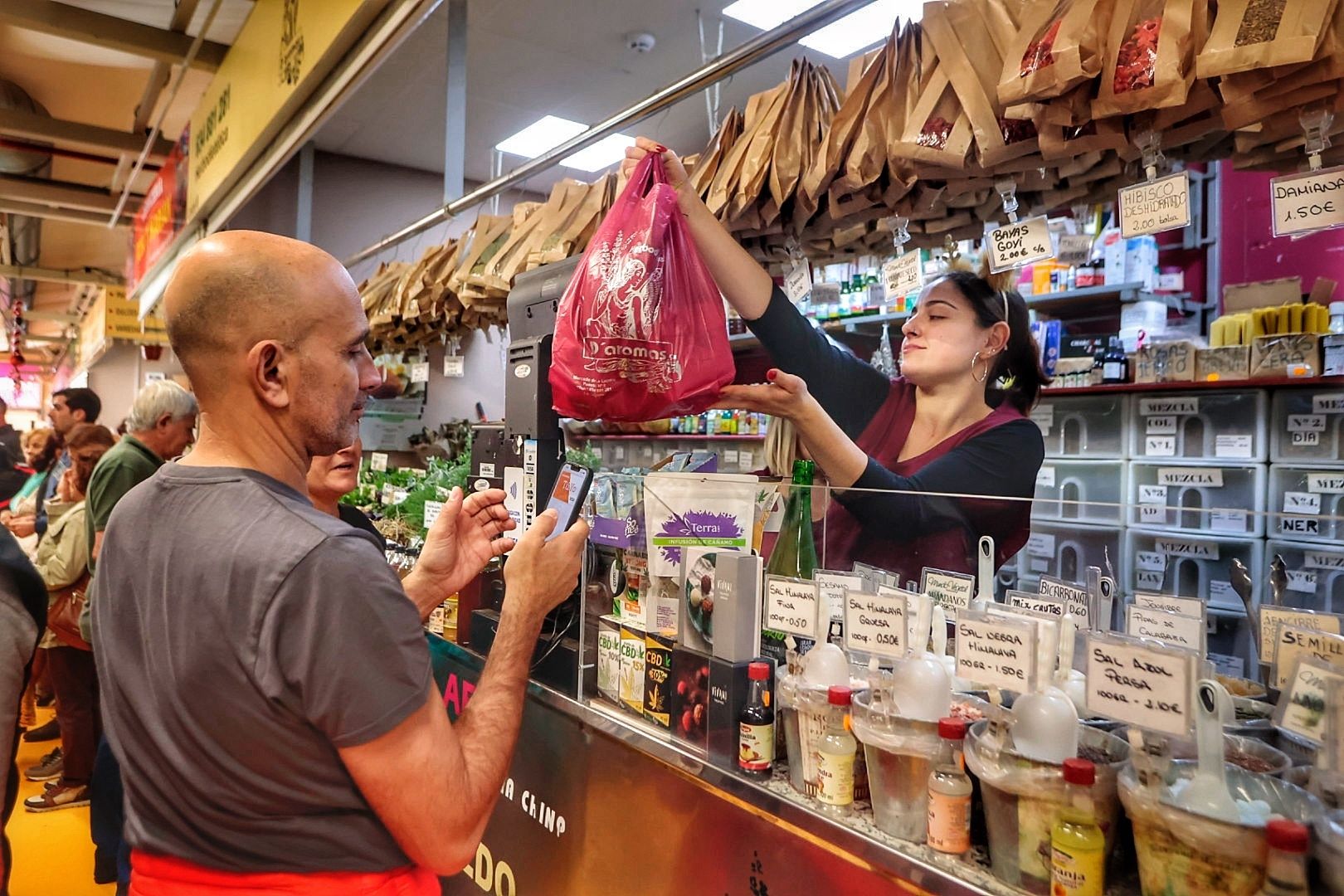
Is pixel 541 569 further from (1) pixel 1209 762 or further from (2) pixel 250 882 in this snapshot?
(1) pixel 1209 762

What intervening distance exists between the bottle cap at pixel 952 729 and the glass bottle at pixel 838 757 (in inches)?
6.0

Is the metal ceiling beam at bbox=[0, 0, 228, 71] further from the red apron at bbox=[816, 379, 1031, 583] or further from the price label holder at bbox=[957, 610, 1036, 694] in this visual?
the price label holder at bbox=[957, 610, 1036, 694]

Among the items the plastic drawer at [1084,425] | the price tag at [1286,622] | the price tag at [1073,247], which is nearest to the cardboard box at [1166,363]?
the plastic drawer at [1084,425]

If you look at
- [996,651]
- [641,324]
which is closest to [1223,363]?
[641,324]

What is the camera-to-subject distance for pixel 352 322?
121 centimetres

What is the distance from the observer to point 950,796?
3.67 ft

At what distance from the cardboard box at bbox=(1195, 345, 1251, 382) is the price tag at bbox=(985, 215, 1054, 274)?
2.48 metres

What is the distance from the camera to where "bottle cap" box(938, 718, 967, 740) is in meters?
1.14

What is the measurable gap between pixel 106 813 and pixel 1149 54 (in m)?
3.64

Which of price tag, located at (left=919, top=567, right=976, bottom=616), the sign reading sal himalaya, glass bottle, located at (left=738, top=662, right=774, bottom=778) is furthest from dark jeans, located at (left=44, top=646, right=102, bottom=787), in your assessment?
price tag, located at (left=919, top=567, right=976, bottom=616)

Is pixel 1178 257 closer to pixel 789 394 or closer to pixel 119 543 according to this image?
pixel 789 394

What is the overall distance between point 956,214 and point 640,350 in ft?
2.91

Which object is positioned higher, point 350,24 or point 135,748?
point 350,24

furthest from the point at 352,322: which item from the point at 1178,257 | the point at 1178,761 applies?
the point at 1178,257
